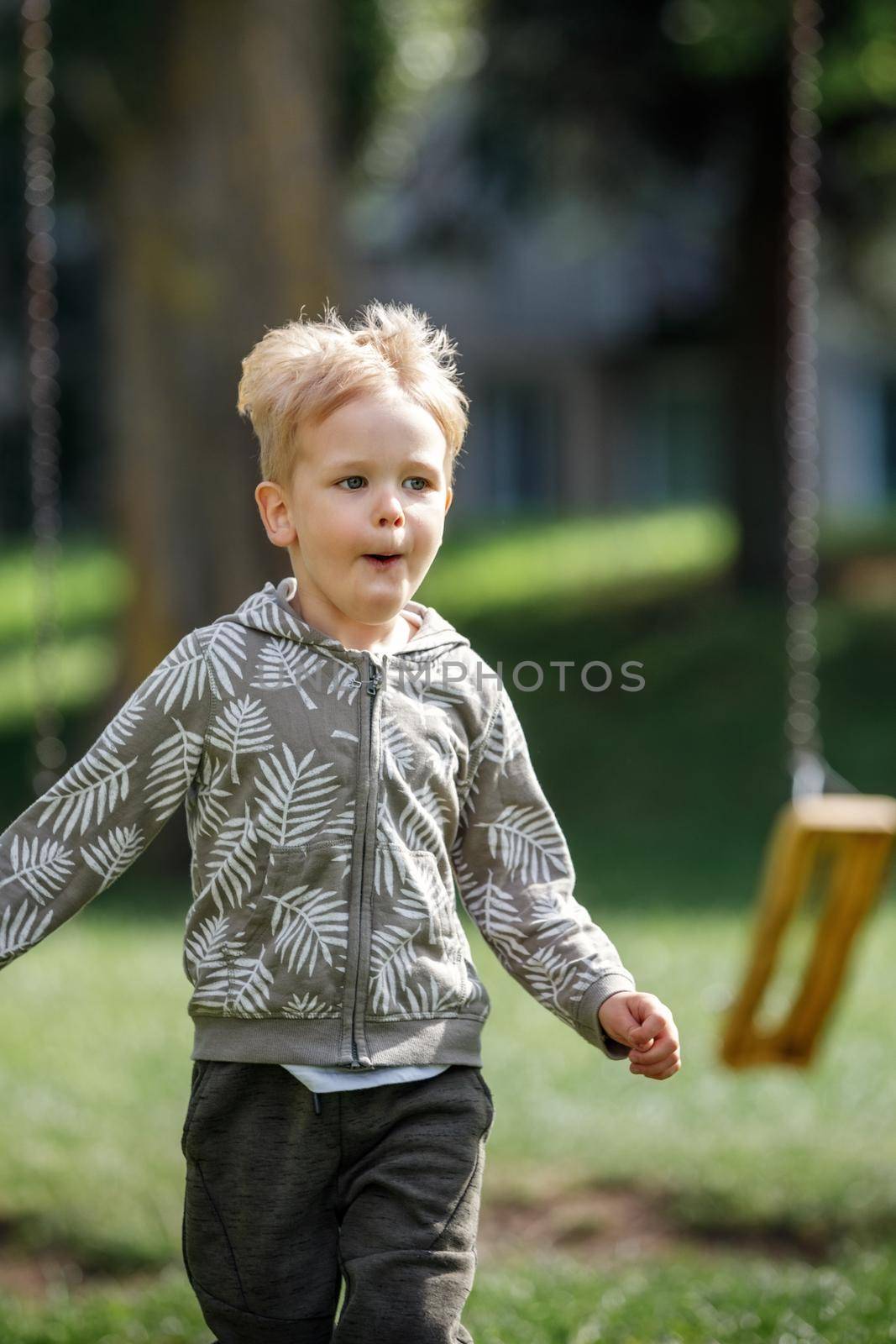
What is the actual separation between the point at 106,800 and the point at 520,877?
0.62 metres

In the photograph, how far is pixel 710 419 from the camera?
22.8 metres

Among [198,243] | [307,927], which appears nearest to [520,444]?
[198,243]

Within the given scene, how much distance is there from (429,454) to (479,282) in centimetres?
1656

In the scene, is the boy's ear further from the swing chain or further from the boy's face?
the swing chain

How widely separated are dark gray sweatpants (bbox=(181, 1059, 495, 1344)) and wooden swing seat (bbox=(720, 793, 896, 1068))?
84.8 inches

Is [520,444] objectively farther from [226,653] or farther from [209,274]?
[226,653]

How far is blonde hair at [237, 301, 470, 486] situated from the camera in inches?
98.3

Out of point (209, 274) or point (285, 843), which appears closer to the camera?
point (285, 843)

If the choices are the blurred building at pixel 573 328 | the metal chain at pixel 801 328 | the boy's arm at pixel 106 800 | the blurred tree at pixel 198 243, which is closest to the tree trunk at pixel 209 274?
the blurred tree at pixel 198 243

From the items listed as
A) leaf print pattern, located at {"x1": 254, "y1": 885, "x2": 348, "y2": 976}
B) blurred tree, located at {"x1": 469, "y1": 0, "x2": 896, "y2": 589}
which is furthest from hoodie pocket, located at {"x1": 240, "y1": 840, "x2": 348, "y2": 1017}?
blurred tree, located at {"x1": 469, "y1": 0, "x2": 896, "y2": 589}

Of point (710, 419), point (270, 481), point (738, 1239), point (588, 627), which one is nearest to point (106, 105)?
point (588, 627)

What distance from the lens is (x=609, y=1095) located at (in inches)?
244

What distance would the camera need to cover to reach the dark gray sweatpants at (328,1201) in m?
2.46

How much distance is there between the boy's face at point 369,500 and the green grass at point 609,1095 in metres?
1.26
